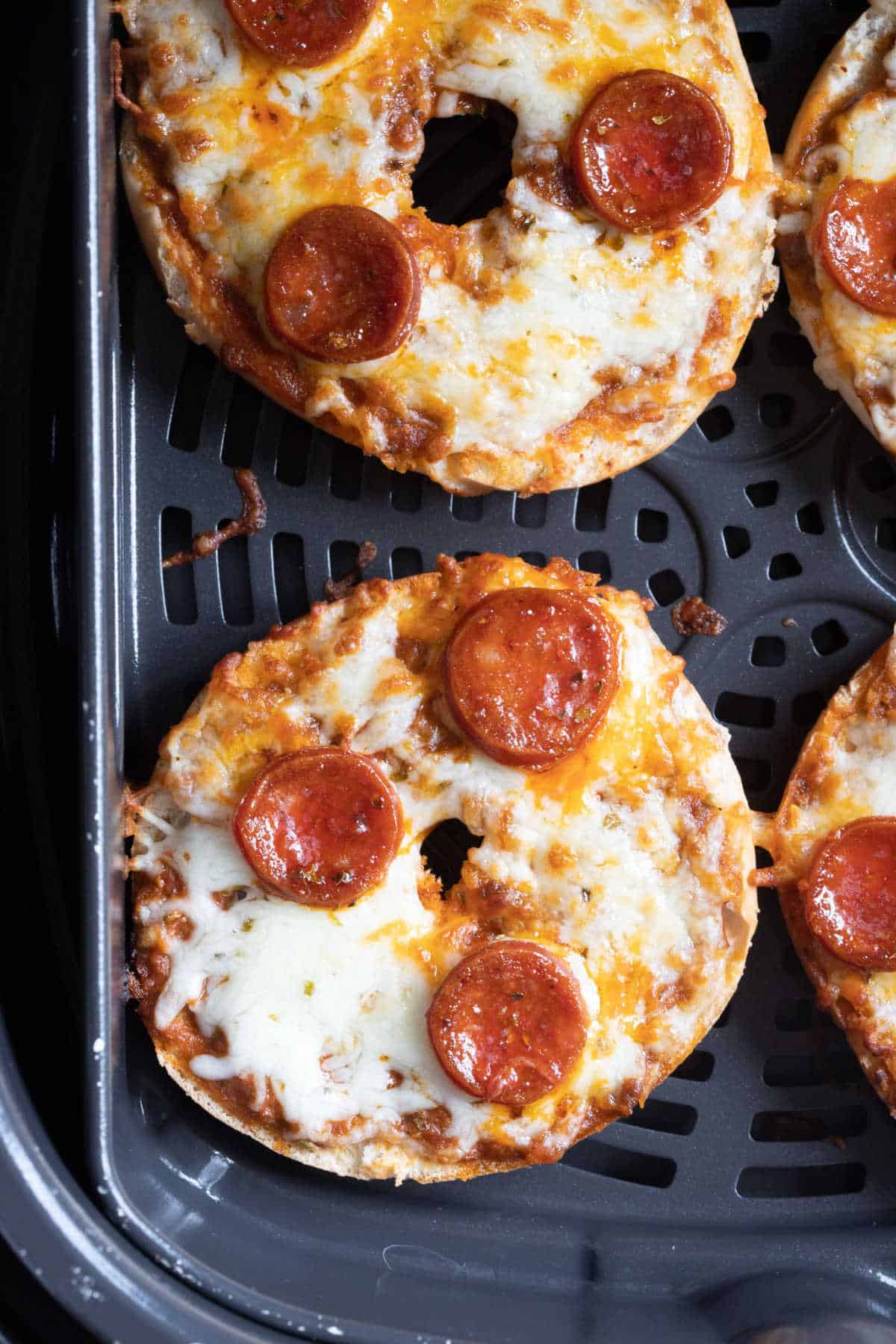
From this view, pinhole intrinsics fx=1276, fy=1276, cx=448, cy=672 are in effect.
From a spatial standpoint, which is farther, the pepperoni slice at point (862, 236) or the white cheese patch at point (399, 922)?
the pepperoni slice at point (862, 236)

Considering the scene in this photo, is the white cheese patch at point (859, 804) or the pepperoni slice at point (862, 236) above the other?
the pepperoni slice at point (862, 236)

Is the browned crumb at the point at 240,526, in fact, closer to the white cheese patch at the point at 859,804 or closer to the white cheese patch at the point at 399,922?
the white cheese patch at the point at 399,922

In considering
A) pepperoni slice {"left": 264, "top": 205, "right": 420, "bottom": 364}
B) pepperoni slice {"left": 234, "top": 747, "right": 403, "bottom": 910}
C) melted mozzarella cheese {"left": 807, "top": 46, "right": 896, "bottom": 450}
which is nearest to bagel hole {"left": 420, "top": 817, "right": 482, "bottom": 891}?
pepperoni slice {"left": 234, "top": 747, "right": 403, "bottom": 910}

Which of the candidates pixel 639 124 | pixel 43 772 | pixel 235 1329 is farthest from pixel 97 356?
pixel 235 1329

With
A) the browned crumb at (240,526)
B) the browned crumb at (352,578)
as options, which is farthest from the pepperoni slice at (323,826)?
the browned crumb at (240,526)

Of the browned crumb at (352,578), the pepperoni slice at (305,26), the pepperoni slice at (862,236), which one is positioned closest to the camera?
the pepperoni slice at (305,26)

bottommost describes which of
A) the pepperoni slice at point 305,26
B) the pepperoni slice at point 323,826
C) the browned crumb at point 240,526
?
the pepperoni slice at point 323,826

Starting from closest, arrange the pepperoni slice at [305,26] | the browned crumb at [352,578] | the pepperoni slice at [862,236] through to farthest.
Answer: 1. the pepperoni slice at [305,26]
2. the pepperoni slice at [862,236]
3. the browned crumb at [352,578]
